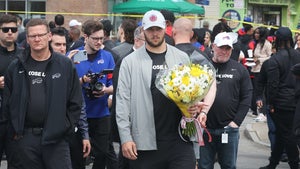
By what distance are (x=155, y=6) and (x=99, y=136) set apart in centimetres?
1503

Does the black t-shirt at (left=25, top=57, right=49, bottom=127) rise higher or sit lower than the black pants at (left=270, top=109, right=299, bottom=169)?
higher

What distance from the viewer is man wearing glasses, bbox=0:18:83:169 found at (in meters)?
6.54

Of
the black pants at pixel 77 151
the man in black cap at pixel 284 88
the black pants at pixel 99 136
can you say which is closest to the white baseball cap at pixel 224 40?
the black pants at pixel 99 136

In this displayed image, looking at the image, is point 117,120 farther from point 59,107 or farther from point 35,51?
point 35,51

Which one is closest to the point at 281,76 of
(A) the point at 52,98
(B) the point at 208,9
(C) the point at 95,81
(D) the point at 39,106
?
(C) the point at 95,81

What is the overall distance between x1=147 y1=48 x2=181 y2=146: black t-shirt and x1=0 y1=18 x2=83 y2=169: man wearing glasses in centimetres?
85

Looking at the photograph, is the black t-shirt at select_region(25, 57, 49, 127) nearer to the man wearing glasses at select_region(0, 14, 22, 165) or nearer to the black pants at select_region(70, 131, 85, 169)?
the man wearing glasses at select_region(0, 14, 22, 165)

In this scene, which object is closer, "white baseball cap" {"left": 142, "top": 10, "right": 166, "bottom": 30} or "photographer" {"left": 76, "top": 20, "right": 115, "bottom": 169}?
"white baseball cap" {"left": 142, "top": 10, "right": 166, "bottom": 30}

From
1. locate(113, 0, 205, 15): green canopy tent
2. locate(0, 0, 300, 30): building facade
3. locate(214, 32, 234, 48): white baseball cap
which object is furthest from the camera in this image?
locate(0, 0, 300, 30): building facade

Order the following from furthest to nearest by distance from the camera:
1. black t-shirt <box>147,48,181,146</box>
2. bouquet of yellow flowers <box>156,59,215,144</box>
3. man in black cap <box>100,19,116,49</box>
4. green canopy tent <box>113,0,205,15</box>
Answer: green canopy tent <box>113,0,205,15</box>
man in black cap <box>100,19,116,49</box>
black t-shirt <box>147,48,181,146</box>
bouquet of yellow flowers <box>156,59,215,144</box>

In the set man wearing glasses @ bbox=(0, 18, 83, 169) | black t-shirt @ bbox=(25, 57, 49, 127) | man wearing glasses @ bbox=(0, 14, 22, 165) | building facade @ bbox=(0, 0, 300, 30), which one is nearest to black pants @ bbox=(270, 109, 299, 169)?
man wearing glasses @ bbox=(0, 14, 22, 165)

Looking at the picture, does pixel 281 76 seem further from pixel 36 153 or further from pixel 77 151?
pixel 36 153

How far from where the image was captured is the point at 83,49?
8.80 m

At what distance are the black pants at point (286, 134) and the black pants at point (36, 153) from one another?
4.43 metres
